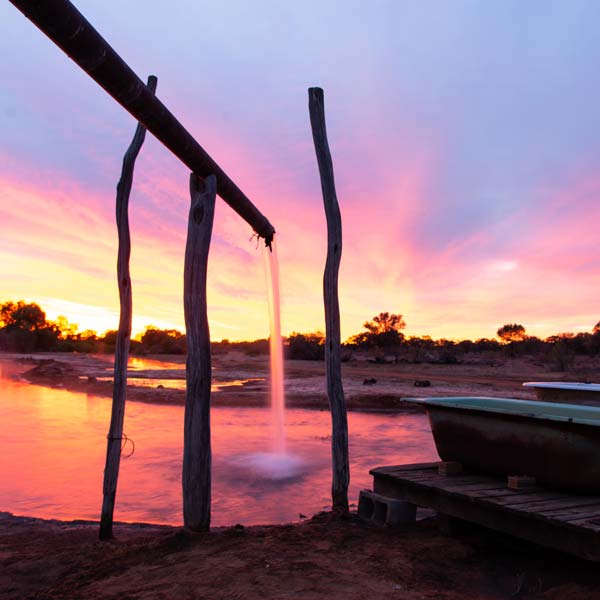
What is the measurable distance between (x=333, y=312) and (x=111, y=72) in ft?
10.6

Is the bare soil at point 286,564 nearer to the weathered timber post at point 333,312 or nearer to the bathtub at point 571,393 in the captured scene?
the weathered timber post at point 333,312

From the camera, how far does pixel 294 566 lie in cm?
394

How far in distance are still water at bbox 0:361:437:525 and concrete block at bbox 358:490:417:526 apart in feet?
3.79

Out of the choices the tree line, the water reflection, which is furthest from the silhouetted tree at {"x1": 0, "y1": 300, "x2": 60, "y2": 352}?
the water reflection

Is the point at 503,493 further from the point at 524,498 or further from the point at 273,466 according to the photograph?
the point at 273,466

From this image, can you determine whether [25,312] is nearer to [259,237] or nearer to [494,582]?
[259,237]

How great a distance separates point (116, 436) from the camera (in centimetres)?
532

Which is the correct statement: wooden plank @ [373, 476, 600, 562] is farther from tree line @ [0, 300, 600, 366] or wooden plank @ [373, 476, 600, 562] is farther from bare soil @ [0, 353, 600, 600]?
tree line @ [0, 300, 600, 366]

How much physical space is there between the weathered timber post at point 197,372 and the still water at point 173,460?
45.9 inches

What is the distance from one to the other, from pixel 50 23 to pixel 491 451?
483 centimetres

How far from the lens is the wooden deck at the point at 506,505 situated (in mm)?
3605

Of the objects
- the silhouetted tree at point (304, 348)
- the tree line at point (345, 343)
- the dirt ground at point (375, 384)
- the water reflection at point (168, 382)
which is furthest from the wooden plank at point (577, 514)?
the silhouetted tree at point (304, 348)

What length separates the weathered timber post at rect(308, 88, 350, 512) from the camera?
5910 mm

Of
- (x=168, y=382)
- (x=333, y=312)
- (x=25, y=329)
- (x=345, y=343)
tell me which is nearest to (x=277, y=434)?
(x=333, y=312)
